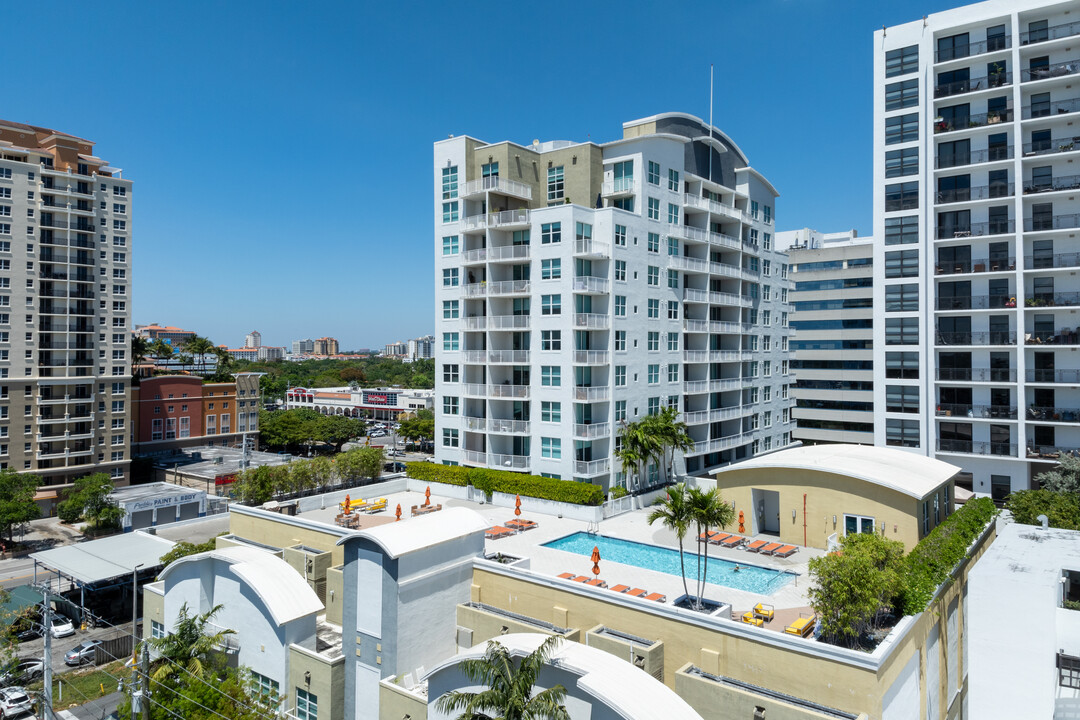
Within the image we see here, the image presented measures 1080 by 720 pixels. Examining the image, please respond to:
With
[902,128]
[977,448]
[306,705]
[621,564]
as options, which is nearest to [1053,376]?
[977,448]

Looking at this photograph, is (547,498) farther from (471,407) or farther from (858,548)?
(858,548)

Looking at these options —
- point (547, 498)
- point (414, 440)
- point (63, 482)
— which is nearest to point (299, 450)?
point (414, 440)

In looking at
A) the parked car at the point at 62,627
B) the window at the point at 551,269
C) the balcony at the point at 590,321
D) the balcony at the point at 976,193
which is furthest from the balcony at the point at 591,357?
the parked car at the point at 62,627

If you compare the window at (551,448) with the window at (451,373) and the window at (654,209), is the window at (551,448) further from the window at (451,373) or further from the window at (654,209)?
the window at (654,209)

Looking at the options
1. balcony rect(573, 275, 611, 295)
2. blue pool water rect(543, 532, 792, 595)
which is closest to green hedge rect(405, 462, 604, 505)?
blue pool water rect(543, 532, 792, 595)

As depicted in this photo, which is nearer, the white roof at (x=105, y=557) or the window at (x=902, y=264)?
the white roof at (x=105, y=557)

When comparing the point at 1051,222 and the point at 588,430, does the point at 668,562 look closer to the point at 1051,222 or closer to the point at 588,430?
the point at 588,430

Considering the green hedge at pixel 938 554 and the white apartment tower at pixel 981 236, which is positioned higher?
the white apartment tower at pixel 981 236

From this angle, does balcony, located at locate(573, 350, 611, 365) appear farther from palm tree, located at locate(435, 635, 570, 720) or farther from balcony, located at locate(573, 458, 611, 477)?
palm tree, located at locate(435, 635, 570, 720)
